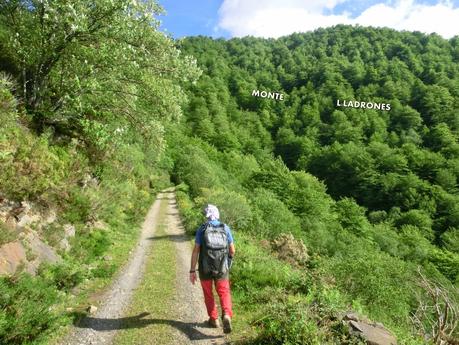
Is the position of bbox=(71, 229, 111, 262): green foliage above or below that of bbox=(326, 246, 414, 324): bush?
above

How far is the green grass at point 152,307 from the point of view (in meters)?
7.57

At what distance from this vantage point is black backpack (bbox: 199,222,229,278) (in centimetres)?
754

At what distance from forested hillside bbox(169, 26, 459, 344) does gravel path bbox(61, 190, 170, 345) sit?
2.95 m

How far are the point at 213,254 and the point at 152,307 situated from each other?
9.21ft

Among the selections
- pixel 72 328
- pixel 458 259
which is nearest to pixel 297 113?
pixel 458 259

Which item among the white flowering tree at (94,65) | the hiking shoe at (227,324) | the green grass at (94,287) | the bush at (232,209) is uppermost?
the white flowering tree at (94,65)

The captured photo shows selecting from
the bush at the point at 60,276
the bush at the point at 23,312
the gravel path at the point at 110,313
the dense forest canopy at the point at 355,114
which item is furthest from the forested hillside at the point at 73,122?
the dense forest canopy at the point at 355,114

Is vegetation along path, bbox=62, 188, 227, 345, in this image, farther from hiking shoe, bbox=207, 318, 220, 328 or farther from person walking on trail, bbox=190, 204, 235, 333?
person walking on trail, bbox=190, 204, 235, 333

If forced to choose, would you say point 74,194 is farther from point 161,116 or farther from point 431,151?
point 431,151

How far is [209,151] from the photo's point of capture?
98.1 meters

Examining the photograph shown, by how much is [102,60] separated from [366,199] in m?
97.5

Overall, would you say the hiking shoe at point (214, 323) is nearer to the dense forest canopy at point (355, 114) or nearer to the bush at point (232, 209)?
the bush at point (232, 209)

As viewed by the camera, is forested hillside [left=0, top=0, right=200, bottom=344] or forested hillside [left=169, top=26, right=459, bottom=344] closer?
forested hillside [left=0, top=0, right=200, bottom=344]

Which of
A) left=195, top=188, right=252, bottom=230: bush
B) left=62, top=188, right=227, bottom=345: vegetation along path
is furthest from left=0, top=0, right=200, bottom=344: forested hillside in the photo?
left=195, top=188, right=252, bottom=230: bush
